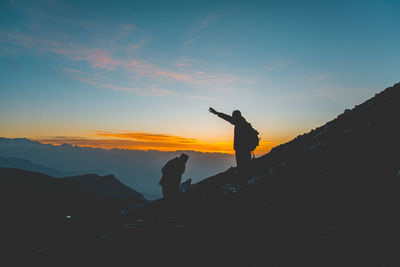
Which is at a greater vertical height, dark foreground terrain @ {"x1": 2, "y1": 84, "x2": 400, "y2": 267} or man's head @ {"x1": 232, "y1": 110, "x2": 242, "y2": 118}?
man's head @ {"x1": 232, "y1": 110, "x2": 242, "y2": 118}

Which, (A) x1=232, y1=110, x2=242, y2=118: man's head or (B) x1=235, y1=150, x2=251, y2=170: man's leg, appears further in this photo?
(A) x1=232, y1=110, x2=242, y2=118: man's head

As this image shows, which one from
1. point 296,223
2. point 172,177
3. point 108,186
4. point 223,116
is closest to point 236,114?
point 223,116

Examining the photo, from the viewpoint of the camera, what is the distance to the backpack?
13797 millimetres

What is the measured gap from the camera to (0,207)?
58.2ft

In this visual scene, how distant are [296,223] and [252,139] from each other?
30.4 feet

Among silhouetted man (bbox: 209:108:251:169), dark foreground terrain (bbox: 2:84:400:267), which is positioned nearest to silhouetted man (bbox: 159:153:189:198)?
silhouetted man (bbox: 209:108:251:169)

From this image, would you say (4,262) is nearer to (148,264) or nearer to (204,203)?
(148,264)

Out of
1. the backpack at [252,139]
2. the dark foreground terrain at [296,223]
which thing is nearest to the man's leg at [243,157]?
the backpack at [252,139]

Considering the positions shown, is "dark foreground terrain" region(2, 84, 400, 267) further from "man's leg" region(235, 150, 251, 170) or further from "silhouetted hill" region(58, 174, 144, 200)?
"silhouetted hill" region(58, 174, 144, 200)

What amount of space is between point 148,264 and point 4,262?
5771 millimetres

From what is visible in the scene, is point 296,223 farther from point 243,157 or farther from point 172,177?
point 172,177

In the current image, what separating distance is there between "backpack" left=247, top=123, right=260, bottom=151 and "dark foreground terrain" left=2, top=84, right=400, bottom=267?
518cm

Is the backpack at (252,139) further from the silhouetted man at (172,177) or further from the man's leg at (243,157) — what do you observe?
the silhouetted man at (172,177)

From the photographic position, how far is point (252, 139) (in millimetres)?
13844
